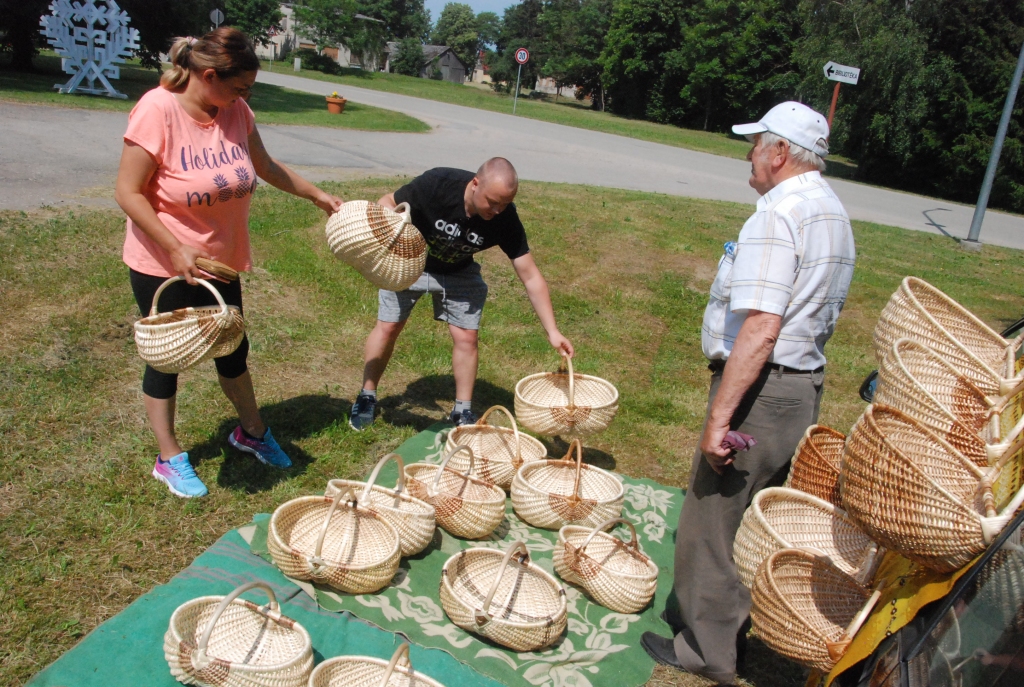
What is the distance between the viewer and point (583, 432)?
4.34m

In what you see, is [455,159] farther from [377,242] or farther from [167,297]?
[167,297]

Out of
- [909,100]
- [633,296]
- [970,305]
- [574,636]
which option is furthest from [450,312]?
[909,100]

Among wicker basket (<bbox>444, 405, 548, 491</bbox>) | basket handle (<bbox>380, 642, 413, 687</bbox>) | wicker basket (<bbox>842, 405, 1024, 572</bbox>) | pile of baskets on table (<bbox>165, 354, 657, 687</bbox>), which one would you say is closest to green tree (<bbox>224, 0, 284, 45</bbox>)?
wicker basket (<bbox>444, 405, 548, 491</bbox>)

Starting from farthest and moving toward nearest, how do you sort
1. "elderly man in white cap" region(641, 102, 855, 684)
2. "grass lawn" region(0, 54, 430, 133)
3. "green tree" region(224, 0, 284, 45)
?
1. "green tree" region(224, 0, 284, 45)
2. "grass lawn" region(0, 54, 430, 133)
3. "elderly man in white cap" region(641, 102, 855, 684)

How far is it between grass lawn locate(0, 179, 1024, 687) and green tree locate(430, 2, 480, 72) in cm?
8060

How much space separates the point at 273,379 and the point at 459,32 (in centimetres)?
10371

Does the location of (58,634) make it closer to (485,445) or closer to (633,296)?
(485,445)

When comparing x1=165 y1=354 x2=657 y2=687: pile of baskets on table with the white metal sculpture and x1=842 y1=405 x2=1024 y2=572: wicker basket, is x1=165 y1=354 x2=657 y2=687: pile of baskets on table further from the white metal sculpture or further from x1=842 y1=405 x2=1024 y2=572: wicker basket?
the white metal sculpture

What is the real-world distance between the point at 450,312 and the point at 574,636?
207cm

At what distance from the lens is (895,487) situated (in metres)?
2.00

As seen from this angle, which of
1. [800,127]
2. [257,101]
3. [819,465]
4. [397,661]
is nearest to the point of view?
[397,661]

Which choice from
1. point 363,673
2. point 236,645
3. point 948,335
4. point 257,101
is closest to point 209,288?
point 236,645

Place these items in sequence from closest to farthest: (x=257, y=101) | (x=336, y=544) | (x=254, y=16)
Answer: (x=336, y=544) → (x=257, y=101) → (x=254, y=16)

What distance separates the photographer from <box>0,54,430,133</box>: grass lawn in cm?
1553
